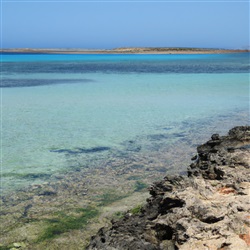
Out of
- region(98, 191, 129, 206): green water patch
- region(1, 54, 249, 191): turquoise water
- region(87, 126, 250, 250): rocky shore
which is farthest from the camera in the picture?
region(1, 54, 249, 191): turquoise water

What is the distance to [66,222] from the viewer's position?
5.84 metres

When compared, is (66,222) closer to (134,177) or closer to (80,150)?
(134,177)

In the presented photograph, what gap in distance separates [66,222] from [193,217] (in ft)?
7.79

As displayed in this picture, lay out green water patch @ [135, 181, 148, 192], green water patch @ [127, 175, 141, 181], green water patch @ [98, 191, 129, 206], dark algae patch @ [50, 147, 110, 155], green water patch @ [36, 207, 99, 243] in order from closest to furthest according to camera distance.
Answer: green water patch @ [36, 207, 99, 243] → green water patch @ [98, 191, 129, 206] → green water patch @ [135, 181, 148, 192] → green water patch @ [127, 175, 141, 181] → dark algae patch @ [50, 147, 110, 155]

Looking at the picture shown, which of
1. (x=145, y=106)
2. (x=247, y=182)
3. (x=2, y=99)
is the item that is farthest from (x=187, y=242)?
(x=2, y=99)

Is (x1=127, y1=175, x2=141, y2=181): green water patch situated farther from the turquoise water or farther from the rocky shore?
the rocky shore

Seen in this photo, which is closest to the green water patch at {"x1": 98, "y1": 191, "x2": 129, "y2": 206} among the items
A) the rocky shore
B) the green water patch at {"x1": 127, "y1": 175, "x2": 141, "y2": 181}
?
the green water patch at {"x1": 127, "y1": 175, "x2": 141, "y2": 181}

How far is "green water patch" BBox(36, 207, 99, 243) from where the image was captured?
18.1 feet

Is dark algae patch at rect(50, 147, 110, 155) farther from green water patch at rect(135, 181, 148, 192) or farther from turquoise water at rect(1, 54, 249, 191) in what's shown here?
green water patch at rect(135, 181, 148, 192)

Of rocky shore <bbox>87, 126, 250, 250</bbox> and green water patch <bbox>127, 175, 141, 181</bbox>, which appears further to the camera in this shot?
green water patch <bbox>127, 175, 141, 181</bbox>

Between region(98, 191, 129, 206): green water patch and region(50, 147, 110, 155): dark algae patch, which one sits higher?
region(50, 147, 110, 155): dark algae patch

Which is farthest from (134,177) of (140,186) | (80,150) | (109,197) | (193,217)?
(193,217)

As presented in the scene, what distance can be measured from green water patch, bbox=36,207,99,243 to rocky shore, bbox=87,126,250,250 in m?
1.15

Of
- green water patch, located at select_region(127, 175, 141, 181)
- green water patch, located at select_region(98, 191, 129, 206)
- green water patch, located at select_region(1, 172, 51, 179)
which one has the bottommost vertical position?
green water patch, located at select_region(98, 191, 129, 206)
